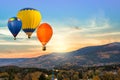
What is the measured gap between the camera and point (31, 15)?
63.7m

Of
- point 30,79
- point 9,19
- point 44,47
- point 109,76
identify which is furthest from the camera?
point 30,79

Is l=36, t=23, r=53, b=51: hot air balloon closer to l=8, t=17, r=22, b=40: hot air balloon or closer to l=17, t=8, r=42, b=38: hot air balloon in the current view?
l=17, t=8, r=42, b=38: hot air balloon

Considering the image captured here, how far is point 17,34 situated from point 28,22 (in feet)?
10.1

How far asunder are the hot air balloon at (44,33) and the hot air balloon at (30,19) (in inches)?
62.2

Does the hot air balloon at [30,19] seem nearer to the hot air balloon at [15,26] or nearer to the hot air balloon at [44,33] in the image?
the hot air balloon at [15,26]

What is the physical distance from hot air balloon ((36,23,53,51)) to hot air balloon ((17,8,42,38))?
5.18ft

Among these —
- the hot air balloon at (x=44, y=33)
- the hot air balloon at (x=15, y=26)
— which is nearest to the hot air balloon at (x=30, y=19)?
the hot air balloon at (x=15, y=26)

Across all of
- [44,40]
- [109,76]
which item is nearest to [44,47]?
[44,40]

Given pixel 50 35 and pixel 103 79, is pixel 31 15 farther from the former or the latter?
pixel 103 79

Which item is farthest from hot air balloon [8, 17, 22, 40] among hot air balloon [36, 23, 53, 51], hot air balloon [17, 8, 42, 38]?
hot air balloon [36, 23, 53, 51]

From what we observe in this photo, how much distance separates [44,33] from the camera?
65.0 metres

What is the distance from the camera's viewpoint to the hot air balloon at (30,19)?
209 ft

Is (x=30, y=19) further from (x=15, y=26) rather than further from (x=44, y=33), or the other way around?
(x=44, y=33)

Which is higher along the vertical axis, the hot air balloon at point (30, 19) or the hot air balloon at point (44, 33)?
the hot air balloon at point (30, 19)
